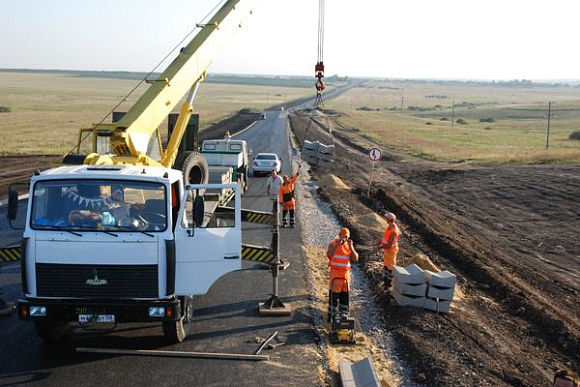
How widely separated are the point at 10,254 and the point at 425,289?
745 cm

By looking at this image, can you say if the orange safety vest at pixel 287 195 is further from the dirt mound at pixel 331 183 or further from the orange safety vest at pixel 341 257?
the dirt mound at pixel 331 183

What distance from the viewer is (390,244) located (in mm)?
12766

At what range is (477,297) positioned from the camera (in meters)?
13.0

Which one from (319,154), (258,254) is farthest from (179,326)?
(319,154)

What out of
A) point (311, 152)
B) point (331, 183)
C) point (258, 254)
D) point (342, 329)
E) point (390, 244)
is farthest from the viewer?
point (311, 152)

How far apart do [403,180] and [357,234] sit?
14.9 m

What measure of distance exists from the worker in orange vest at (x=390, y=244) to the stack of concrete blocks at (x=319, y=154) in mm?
21378

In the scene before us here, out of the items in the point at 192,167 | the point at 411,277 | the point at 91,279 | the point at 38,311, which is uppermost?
the point at 192,167

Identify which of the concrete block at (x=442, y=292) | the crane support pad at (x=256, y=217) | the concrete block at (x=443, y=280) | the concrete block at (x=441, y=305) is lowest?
the concrete block at (x=441, y=305)

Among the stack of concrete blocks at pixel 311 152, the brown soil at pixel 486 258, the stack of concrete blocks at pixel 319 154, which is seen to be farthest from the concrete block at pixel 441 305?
the stack of concrete blocks at pixel 311 152

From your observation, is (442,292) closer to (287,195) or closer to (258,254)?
(258,254)

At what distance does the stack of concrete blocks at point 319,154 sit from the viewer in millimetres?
34219

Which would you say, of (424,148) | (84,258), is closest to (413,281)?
(84,258)

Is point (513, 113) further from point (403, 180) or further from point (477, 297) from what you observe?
point (477, 297)
